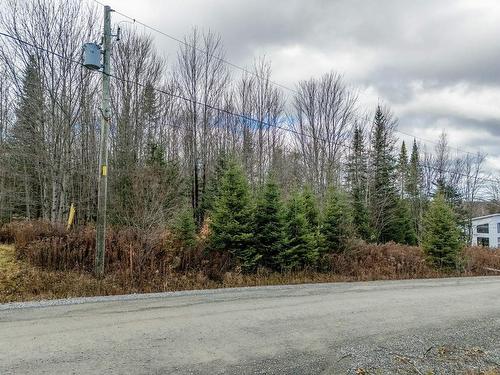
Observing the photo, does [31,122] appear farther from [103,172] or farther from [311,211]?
[311,211]

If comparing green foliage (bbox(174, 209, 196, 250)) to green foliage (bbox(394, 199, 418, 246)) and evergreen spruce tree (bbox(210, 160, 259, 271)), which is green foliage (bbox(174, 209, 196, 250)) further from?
green foliage (bbox(394, 199, 418, 246))

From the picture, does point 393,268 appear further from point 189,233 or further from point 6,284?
point 6,284

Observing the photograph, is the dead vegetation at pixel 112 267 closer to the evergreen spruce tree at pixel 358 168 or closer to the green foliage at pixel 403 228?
the evergreen spruce tree at pixel 358 168

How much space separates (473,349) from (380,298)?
3.90m

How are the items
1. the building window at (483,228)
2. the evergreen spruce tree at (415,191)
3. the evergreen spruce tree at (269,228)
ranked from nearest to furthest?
the evergreen spruce tree at (269,228) < the evergreen spruce tree at (415,191) < the building window at (483,228)

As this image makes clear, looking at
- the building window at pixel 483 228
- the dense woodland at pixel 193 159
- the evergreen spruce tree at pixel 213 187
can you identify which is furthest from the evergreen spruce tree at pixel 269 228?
the building window at pixel 483 228

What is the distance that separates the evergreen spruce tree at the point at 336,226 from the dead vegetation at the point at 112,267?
5.71 ft

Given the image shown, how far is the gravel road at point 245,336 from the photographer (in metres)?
4.31

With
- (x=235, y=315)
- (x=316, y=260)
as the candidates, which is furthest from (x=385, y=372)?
(x=316, y=260)

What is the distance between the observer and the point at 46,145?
614 inches

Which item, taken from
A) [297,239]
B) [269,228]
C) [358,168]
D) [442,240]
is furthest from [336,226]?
[358,168]

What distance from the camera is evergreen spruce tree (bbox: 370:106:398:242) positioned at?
1075 inches

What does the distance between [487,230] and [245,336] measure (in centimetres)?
5330

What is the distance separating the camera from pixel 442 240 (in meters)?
18.6
